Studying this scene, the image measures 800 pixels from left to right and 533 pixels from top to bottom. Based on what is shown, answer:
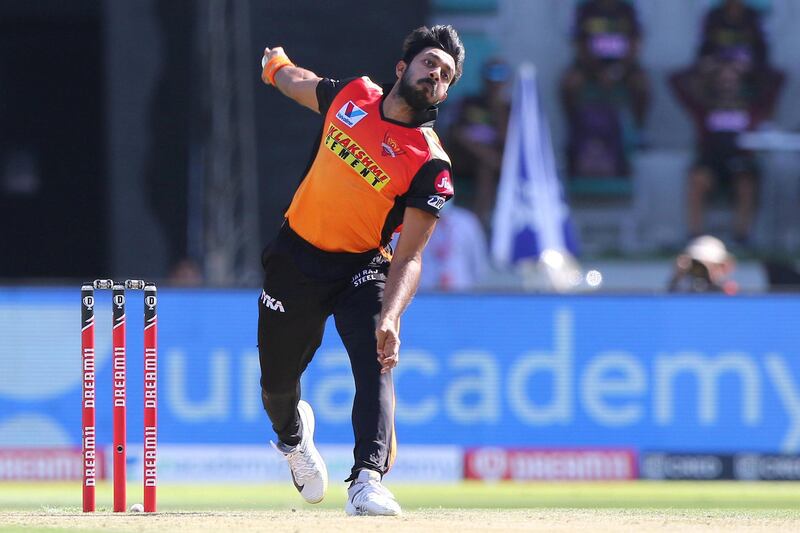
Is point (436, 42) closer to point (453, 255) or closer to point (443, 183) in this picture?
point (443, 183)

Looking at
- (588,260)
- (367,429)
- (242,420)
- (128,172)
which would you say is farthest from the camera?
(588,260)

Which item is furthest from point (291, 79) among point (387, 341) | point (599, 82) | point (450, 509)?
point (599, 82)

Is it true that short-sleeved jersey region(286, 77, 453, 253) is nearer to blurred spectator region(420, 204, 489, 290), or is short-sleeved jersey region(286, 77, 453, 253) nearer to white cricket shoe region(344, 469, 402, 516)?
white cricket shoe region(344, 469, 402, 516)

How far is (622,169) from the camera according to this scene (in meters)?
16.8

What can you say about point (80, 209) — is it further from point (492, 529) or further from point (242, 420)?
point (492, 529)

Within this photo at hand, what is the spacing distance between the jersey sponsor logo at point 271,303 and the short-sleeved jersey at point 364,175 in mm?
303

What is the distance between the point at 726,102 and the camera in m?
16.5

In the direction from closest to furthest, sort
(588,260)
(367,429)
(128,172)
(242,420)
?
(367,429) < (242,420) < (128,172) < (588,260)

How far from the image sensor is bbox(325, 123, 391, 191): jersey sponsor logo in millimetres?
6574

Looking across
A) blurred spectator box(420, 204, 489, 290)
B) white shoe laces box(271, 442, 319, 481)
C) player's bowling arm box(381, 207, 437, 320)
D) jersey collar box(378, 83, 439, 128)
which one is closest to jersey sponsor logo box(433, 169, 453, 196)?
player's bowling arm box(381, 207, 437, 320)

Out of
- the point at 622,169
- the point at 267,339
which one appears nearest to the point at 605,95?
the point at 622,169

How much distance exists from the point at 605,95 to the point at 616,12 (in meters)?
0.86

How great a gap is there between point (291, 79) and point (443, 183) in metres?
0.99

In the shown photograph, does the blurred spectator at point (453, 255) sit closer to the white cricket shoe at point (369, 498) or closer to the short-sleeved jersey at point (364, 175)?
the short-sleeved jersey at point (364, 175)
